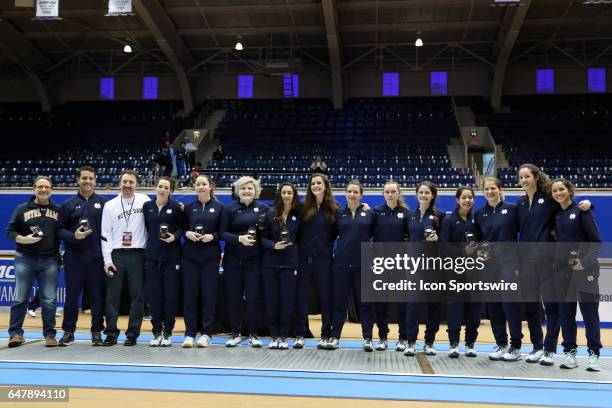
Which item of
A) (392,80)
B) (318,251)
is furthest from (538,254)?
(392,80)

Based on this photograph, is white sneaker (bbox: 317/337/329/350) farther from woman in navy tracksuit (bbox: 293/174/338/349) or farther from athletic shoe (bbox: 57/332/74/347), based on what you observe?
athletic shoe (bbox: 57/332/74/347)

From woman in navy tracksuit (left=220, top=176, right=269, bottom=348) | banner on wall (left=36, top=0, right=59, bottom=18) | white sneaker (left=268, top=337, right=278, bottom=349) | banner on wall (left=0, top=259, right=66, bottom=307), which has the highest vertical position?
banner on wall (left=36, top=0, right=59, bottom=18)

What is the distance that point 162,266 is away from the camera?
18.0 ft

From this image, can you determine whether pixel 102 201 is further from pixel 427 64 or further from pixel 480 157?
pixel 427 64

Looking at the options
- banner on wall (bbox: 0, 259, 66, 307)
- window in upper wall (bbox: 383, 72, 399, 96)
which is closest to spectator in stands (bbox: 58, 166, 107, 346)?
banner on wall (bbox: 0, 259, 66, 307)

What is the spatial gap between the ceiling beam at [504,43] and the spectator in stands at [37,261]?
15.7 metres

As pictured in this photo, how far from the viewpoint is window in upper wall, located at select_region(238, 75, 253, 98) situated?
2381 centimetres

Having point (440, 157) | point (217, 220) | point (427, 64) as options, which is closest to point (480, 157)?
point (440, 157)

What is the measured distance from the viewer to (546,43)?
67.1 ft

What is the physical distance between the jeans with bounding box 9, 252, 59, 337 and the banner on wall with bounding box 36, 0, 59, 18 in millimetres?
10520

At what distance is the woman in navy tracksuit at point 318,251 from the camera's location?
5.41 m

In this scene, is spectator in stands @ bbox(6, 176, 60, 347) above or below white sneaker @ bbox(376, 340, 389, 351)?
above

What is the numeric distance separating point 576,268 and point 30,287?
5.36 m

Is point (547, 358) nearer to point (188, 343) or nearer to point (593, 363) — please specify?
point (593, 363)
